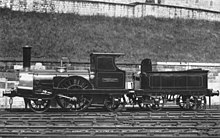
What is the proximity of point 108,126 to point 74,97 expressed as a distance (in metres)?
3.77

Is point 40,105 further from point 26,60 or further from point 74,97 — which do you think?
point 26,60

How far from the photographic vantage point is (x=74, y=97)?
14281mm

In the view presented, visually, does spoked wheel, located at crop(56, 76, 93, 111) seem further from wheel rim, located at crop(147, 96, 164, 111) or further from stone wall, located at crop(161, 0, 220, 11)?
stone wall, located at crop(161, 0, 220, 11)

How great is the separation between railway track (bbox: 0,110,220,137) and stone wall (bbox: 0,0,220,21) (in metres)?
17.1

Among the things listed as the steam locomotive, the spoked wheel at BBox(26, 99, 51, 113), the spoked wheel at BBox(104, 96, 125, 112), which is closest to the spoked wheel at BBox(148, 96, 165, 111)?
the steam locomotive

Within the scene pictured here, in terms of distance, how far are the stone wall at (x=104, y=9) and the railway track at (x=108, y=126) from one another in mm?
17131

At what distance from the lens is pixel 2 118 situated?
471 inches

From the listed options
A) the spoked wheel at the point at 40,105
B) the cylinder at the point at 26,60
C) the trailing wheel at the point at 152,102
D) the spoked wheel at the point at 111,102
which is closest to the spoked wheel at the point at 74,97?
the spoked wheel at the point at 40,105

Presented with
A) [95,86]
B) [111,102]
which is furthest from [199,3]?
[95,86]

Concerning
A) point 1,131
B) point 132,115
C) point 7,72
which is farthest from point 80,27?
point 1,131

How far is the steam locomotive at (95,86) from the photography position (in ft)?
46.5

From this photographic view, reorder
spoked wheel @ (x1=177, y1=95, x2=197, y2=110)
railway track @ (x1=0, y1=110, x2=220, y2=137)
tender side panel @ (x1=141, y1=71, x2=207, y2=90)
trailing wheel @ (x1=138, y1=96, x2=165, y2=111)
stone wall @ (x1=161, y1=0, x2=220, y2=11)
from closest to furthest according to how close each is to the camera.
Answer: railway track @ (x1=0, y1=110, x2=220, y2=137) → trailing wheel @ (x1=138, y1=96, x2=165, y2=111) → tender side panel @ (x1=141, y1=71, x2=207, y2=90) → spoked wheel @ (x1=177, y1=95, x2=197, y2=110) → stone wall @ (x1=161, y1=0, x2=220, y2=11)

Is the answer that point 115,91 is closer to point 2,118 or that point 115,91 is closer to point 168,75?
point 168,75

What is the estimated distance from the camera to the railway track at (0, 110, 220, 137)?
9766 mm
